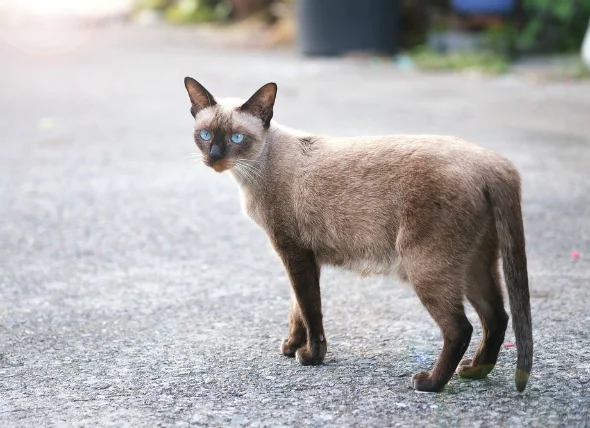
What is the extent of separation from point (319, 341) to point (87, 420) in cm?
104

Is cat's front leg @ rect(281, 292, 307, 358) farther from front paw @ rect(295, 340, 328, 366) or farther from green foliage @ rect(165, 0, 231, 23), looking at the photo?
green foliage @ rect(165, 0, 231, 23)

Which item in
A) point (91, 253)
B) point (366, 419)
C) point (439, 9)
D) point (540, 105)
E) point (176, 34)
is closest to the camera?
point (366, 419)

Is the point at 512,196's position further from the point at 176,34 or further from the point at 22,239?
the point at 176,34

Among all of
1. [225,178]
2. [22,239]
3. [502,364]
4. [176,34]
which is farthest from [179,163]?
[176,34]

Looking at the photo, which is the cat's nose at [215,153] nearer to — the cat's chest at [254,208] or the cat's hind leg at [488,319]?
the cat's chest at [254,208]

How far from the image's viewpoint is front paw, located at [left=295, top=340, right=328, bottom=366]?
402cm

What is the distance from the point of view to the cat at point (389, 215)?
3504mm

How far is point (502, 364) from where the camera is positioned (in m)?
3.98

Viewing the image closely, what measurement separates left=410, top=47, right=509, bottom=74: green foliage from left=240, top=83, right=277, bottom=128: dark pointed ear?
838 centimetres

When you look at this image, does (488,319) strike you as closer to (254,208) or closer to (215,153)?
(254,208)

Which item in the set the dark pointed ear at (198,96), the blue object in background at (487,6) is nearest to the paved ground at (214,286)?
Answer: the dark pointed ear at (198,96)

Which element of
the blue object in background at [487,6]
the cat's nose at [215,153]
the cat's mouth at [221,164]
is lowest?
the blue object in background at [487,6]

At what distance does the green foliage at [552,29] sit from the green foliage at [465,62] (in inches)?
25.1

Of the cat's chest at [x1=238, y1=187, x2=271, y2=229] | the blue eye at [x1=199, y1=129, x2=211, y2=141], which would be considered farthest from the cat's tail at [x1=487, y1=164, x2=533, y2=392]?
the blue eye at [x1=199, y1=129, x2=211, y2=141]
